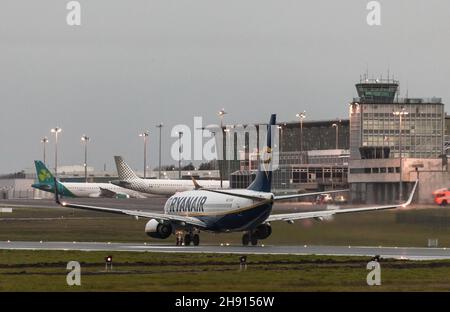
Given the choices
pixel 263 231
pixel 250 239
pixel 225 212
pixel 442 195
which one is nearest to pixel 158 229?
pixel 225 212

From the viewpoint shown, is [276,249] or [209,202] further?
[209,202]

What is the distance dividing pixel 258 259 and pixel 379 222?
27.0 metres

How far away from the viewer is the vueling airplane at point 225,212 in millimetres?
86625

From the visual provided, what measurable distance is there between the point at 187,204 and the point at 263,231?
657 centimetres

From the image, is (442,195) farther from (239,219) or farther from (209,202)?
(239,219)

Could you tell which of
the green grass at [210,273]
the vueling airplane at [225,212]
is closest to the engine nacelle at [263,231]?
the vueling airplane at [225,212]

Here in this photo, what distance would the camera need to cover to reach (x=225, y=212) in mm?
88750

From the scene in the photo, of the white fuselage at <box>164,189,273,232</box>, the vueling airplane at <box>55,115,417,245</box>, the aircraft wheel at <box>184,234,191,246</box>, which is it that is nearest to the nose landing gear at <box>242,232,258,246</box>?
the vueling airplane at <box>55,115,417,245</box>

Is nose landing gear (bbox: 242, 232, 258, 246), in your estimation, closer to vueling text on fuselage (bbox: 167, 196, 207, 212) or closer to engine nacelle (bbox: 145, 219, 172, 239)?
vueling text on fuselage (bbox: 167, 196, 207, 212)

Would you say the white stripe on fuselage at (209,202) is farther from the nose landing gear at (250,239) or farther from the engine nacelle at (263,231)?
the nose landing gear at (250,239)
